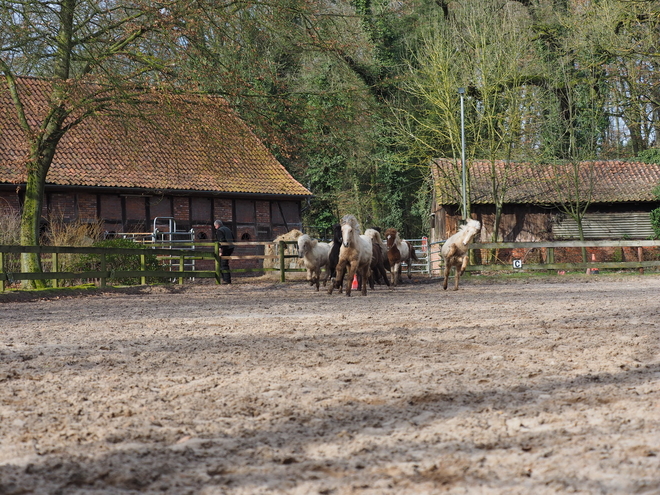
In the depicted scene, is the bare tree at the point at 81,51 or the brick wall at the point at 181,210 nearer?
the bare tree at the point at 81,51

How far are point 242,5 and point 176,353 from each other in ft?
42.4

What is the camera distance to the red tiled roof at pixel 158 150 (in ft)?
62.6

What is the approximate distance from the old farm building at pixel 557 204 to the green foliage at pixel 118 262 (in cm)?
2061

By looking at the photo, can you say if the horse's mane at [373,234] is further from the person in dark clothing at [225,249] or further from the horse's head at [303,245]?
the person in dark clothing at [225,249]

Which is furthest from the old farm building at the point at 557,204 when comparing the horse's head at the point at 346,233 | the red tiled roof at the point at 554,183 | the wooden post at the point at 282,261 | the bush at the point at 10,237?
the horse's head at the point at 346,233

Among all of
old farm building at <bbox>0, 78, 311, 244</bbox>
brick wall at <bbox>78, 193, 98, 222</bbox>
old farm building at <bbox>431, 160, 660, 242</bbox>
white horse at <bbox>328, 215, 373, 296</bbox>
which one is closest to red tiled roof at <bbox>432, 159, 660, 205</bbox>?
old farm building at <bbox>431, 160, 660, 242</bbox>

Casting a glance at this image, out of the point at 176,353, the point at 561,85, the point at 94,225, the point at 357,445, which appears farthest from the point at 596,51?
the point at 357,445

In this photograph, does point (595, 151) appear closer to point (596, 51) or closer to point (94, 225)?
point (596, 51)

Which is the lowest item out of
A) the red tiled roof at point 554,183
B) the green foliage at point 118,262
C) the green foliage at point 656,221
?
the green foliage at point 118,262

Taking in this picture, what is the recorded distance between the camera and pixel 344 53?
20.4 m

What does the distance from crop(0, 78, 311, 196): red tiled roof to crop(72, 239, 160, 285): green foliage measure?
2.27 m

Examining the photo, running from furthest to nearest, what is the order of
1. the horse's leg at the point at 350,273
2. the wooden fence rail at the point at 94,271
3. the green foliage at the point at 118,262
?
the green foliage at the point at 118,262 → the wooden fence rail at the point at 94,271 → the horse's leg at the point at 350,273

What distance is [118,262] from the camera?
910 inches

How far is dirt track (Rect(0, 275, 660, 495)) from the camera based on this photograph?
3.73 metres
